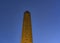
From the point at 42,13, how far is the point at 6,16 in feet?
1.45

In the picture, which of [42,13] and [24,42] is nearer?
[24,42]

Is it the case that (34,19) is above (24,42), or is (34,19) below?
above

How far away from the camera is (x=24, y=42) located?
79 cm

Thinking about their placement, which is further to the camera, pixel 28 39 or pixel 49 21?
pixel 49 21

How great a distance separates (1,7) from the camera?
4.58 feet

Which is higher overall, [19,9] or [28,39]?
[19,9]

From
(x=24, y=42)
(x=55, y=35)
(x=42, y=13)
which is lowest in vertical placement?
(x=24, y=42)

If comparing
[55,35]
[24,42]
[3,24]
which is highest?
[3,24]

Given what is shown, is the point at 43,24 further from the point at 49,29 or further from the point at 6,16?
the point at 6,16

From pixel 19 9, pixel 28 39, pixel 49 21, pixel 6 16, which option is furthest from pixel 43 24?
pixel 28 39

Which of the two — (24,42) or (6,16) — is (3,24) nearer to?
(6,16)

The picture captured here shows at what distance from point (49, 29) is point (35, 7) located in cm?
32

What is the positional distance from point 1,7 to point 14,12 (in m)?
0.17

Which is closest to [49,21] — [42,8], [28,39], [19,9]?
[42,8]
